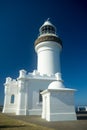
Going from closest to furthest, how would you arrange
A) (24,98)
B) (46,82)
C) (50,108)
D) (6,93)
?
(50,108), (24,98), (46,82), (6,93)

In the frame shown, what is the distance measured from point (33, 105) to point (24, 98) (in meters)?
1.68

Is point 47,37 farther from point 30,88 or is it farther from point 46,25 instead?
point 30,88

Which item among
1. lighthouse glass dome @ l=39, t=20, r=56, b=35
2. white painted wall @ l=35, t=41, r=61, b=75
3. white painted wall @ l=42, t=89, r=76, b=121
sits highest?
lighthouse glass dome @ l=39, t=20, r=56, b=35

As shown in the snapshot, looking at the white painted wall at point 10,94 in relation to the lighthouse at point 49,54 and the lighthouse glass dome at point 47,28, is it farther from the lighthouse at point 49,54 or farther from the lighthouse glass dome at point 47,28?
the lighthouse glass dome at point 47,28

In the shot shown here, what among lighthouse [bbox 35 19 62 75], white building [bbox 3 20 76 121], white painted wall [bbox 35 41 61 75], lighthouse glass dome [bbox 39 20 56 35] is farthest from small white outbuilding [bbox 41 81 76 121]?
lighthouse glass dome [bbox 39 20 56 35]

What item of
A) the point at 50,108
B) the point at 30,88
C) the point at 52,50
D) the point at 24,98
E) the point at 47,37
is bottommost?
the point at 50,108

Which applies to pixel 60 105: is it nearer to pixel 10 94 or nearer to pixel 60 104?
pixel 60 104

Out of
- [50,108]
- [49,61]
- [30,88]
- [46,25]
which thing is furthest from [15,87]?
[46,25]

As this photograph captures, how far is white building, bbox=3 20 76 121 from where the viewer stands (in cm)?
1504

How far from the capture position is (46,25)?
2842 cm

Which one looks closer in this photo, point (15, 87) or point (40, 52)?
point (15, 87)

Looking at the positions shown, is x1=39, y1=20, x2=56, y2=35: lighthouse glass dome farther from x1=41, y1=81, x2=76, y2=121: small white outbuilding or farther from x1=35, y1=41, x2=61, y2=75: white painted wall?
x1=41, y1=81, x2=76, y2=121: small white outbuilding

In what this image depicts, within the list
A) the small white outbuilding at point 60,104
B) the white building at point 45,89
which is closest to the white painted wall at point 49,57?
the white building at point 45,89

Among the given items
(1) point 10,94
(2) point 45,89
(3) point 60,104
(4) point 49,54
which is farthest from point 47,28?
(3) point 60,104
